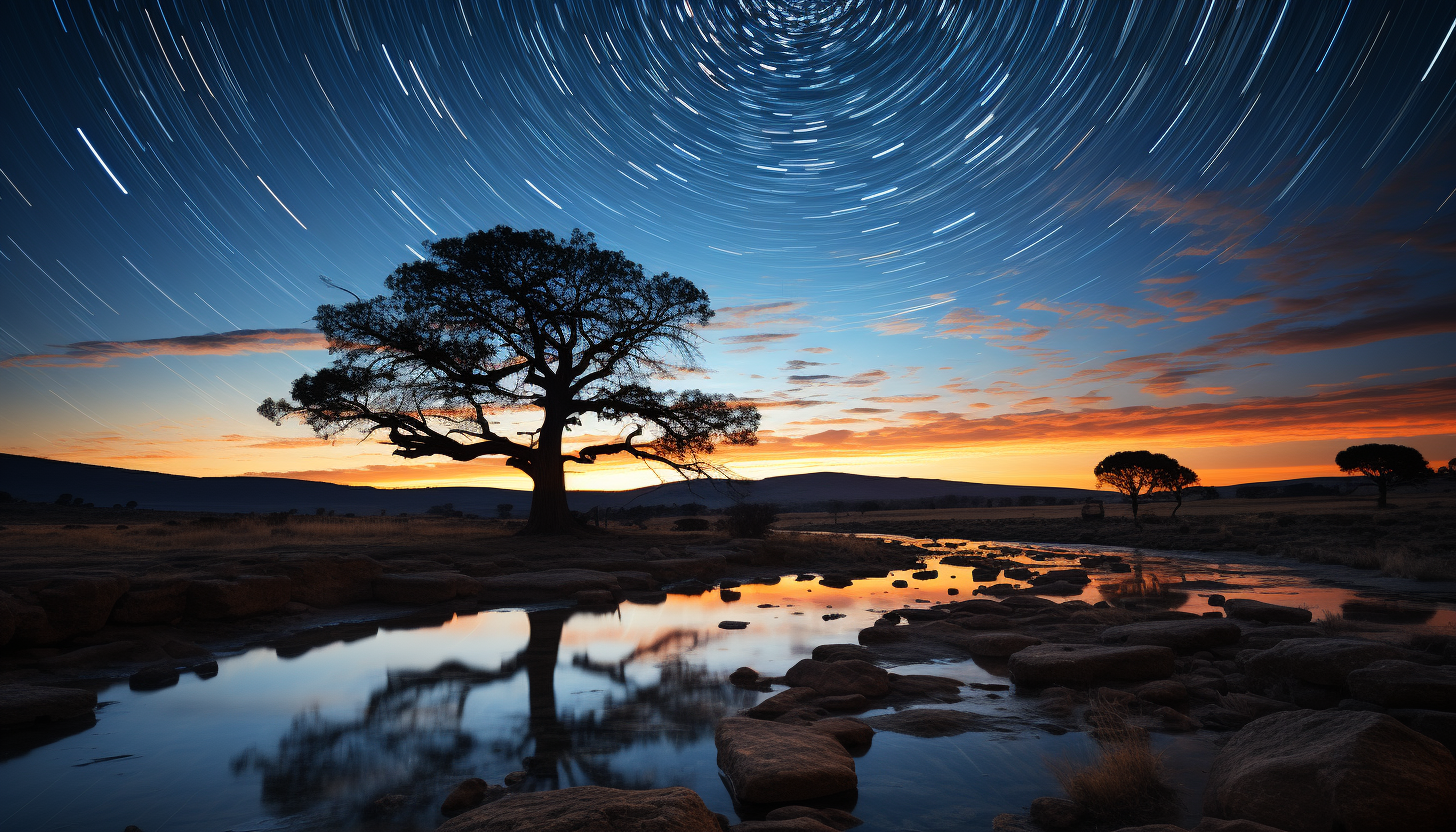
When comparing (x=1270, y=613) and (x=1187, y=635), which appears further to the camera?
(x=1270, y=613)

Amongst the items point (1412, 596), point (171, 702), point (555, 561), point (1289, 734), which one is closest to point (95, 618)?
point (171, 702)

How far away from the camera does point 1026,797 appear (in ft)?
17.4

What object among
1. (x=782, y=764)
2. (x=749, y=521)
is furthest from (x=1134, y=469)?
(x=782, y=764)

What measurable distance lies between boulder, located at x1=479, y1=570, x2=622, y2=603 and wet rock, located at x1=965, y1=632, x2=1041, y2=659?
9282mm

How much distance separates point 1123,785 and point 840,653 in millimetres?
4871

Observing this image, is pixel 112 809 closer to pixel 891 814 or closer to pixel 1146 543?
pixel 891 814

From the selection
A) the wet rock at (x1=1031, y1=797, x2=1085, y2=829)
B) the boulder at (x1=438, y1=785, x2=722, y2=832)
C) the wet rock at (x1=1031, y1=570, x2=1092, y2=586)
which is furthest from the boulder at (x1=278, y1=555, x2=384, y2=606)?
the wet rock at (x1=1031, y1=570, x2=1092, y2=586)

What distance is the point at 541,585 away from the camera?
53.9 feet

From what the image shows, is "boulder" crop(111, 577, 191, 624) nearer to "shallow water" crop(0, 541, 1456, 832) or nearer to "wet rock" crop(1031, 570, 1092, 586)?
"shallow water" crop(0, 541, 1456, 832)

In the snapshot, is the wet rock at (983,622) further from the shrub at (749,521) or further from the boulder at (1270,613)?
the shrub at (749,521)

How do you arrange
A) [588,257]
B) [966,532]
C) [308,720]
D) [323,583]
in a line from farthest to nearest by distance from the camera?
1. [966,532]
2. [588,257]
3. [323,583]
4. [308,720]

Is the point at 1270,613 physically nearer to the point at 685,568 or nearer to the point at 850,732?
the point at 850,732

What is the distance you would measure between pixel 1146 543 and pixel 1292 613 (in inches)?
1129

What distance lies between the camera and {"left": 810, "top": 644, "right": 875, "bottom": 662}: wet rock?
31.1ft
